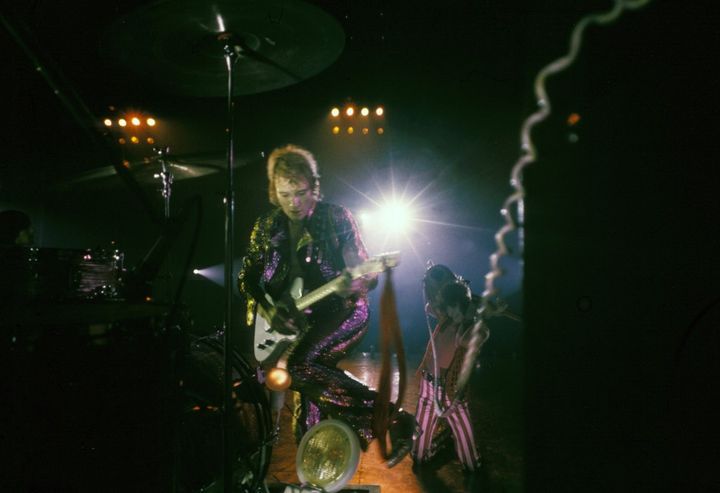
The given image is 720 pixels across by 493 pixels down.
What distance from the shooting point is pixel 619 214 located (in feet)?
3.48

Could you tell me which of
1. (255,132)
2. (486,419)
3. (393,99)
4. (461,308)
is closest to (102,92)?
(255,132)

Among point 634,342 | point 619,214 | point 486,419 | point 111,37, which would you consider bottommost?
point 486,419

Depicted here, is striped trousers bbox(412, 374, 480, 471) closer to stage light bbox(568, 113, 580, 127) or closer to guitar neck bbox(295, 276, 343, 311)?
guitar neck bbox(295, 276, 343, 311)

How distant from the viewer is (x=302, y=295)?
318 cm

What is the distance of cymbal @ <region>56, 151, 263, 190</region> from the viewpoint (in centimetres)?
334

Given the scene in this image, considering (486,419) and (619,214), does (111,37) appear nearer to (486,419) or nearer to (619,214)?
(619,214)

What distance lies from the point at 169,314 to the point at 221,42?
140 centimetres

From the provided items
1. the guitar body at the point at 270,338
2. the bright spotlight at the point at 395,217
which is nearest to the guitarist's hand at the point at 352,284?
the guitar body at the point at 270,338

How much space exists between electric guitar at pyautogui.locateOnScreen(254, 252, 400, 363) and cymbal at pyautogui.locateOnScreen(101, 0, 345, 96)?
1.36 meters

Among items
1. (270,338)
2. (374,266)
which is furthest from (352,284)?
(270,338)

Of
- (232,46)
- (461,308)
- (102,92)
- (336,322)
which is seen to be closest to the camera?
(232,46)

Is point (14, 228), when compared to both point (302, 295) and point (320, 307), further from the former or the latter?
point (320, 307)

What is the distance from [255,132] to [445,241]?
5.04 metres

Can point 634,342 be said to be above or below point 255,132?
below
